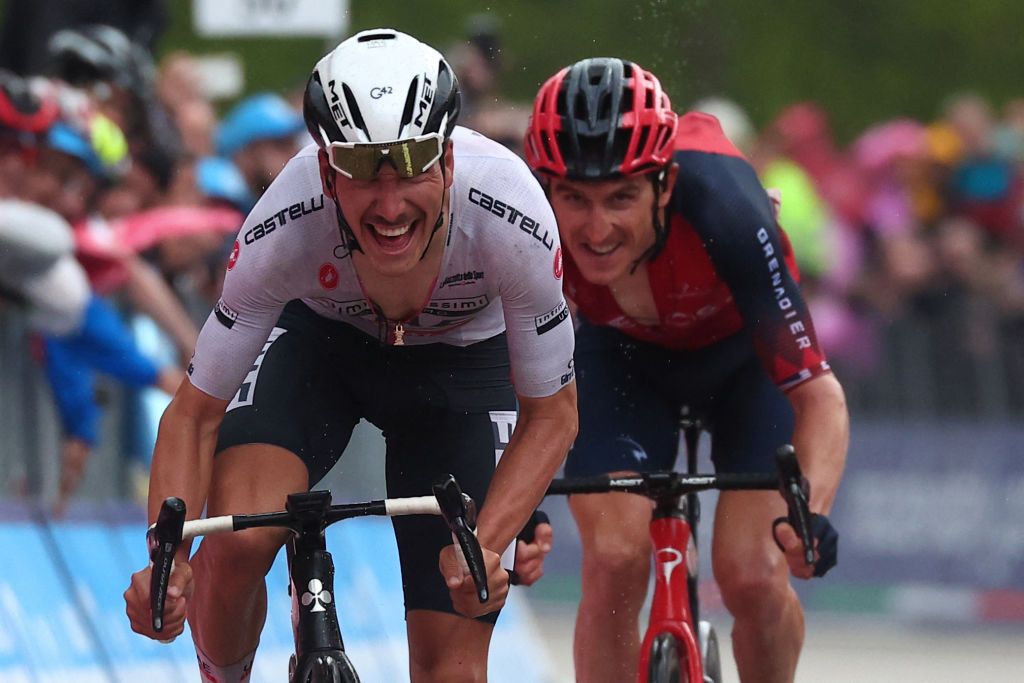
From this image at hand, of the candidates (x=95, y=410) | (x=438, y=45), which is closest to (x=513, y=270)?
(x=95, y=410)

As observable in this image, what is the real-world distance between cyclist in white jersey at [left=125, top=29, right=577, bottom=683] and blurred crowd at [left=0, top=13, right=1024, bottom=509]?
2.89m

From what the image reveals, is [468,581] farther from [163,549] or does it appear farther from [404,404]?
[404,404]

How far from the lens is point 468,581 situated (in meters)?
4.65

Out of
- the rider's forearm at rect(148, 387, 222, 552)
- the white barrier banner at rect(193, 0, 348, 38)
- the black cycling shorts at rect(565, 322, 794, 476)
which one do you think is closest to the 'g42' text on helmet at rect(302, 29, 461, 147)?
the rider's forearm at rect(148, 387, 222, 552)

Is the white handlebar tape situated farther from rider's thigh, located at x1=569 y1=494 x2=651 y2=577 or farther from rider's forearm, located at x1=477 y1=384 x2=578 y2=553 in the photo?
rider's thigh, located at x1=569 y1=494 x2=651 y2=577

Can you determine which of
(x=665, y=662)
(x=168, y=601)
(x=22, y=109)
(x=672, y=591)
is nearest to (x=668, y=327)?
(x=672, y=591)

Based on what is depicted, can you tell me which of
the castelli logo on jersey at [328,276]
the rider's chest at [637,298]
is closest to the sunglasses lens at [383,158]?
the castelli logo on jersey at [328,276]

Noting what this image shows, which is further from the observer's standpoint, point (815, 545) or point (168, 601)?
point (815, 545)

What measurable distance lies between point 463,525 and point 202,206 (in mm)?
6032

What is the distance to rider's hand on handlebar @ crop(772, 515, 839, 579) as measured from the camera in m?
5.29

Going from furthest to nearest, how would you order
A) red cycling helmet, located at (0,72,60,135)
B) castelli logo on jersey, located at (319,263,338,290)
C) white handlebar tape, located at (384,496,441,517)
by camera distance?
red cycling helmet, located at (0,72,60,135) < castelli logo on jersey, located at (319,263,338,290) < white handlebar tape, located at (384,496,441,517)

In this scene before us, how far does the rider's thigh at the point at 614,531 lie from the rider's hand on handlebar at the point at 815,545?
875 mm

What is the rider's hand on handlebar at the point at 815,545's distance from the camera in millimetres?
5289

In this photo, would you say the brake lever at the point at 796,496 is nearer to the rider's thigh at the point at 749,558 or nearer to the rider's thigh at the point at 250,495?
the rider's thigh at the point at 749,558
